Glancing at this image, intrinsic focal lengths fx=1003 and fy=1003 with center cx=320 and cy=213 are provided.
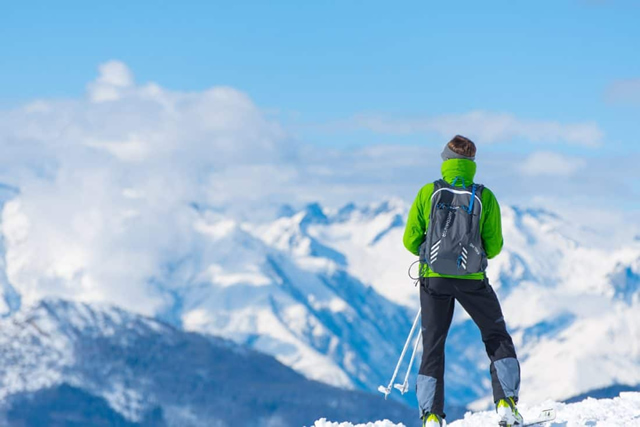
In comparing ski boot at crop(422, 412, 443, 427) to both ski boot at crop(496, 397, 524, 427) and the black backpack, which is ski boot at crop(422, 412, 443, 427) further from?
the black backpack

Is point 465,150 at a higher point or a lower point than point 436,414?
higher

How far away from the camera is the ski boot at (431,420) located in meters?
18.2

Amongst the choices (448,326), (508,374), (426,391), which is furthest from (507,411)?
(448,326)

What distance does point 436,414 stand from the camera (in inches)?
728

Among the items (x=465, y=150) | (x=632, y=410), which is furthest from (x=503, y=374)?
(x=632, y=410)

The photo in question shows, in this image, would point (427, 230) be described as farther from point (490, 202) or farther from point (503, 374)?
point (503, 374)

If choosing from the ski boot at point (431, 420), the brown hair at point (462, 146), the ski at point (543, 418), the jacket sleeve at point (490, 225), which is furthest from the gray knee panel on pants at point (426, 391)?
the brown hair at point (462, 146)

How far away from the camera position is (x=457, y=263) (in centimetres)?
1738

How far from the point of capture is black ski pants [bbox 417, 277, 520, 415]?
17.7 m

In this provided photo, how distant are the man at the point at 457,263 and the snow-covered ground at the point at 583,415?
7.15 ft

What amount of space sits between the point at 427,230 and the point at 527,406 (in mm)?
8124

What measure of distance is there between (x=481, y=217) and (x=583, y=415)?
6.16 meters

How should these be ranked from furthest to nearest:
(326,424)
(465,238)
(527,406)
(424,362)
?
(527,406) < (326,424) < (424,362) < (465,238)

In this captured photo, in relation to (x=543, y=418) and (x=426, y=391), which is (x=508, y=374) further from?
(x=543, y=418)
